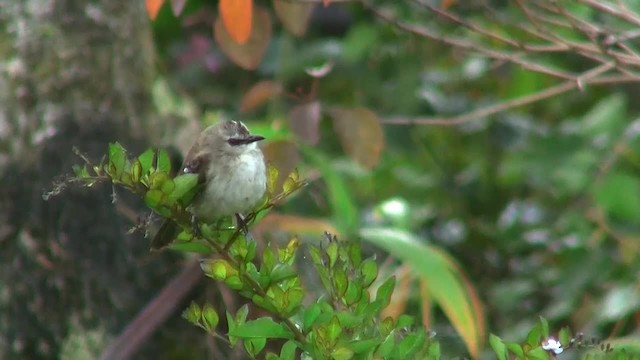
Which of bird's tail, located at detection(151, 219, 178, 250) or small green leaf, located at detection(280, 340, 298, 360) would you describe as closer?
small green leaf, located at detection(280, 340, 298, 360)

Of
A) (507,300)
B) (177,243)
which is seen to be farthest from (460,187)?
(177,243)

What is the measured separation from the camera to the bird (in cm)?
269

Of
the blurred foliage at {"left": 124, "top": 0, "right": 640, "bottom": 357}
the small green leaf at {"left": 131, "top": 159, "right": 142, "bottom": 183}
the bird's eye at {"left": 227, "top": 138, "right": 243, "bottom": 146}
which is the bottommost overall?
the blurred foliage at {"left": 124, "top": 0, "right": 640, "bottom": 357}

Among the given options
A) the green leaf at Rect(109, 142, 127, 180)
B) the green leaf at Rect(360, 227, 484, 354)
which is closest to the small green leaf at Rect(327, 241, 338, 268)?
the green leaf at Rect(109, 142, 127, 180)

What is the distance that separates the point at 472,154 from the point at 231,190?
2718 mm

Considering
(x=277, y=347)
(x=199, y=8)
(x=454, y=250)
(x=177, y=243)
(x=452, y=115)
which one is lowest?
(x=454, y=250)

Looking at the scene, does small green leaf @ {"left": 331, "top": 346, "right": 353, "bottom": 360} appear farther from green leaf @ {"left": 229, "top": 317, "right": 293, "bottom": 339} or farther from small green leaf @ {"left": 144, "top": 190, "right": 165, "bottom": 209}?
small green leaf @ {"left": 144, "top": 190, "right": 165, "bottom": 209}

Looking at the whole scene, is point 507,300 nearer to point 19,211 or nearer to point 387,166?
point 387,166

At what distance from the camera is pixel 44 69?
4078 millimetres

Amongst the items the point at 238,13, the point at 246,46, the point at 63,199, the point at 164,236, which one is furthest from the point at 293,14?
the point at 63,199

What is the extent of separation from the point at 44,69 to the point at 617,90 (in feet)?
9.70

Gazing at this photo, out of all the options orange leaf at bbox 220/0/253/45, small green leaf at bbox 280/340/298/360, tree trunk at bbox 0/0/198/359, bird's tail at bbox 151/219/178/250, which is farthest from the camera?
tree trunk at bbox 0/0/198/359

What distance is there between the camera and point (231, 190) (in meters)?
2.75

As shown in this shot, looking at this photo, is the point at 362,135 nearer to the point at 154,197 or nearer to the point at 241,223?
the point at 241,223
